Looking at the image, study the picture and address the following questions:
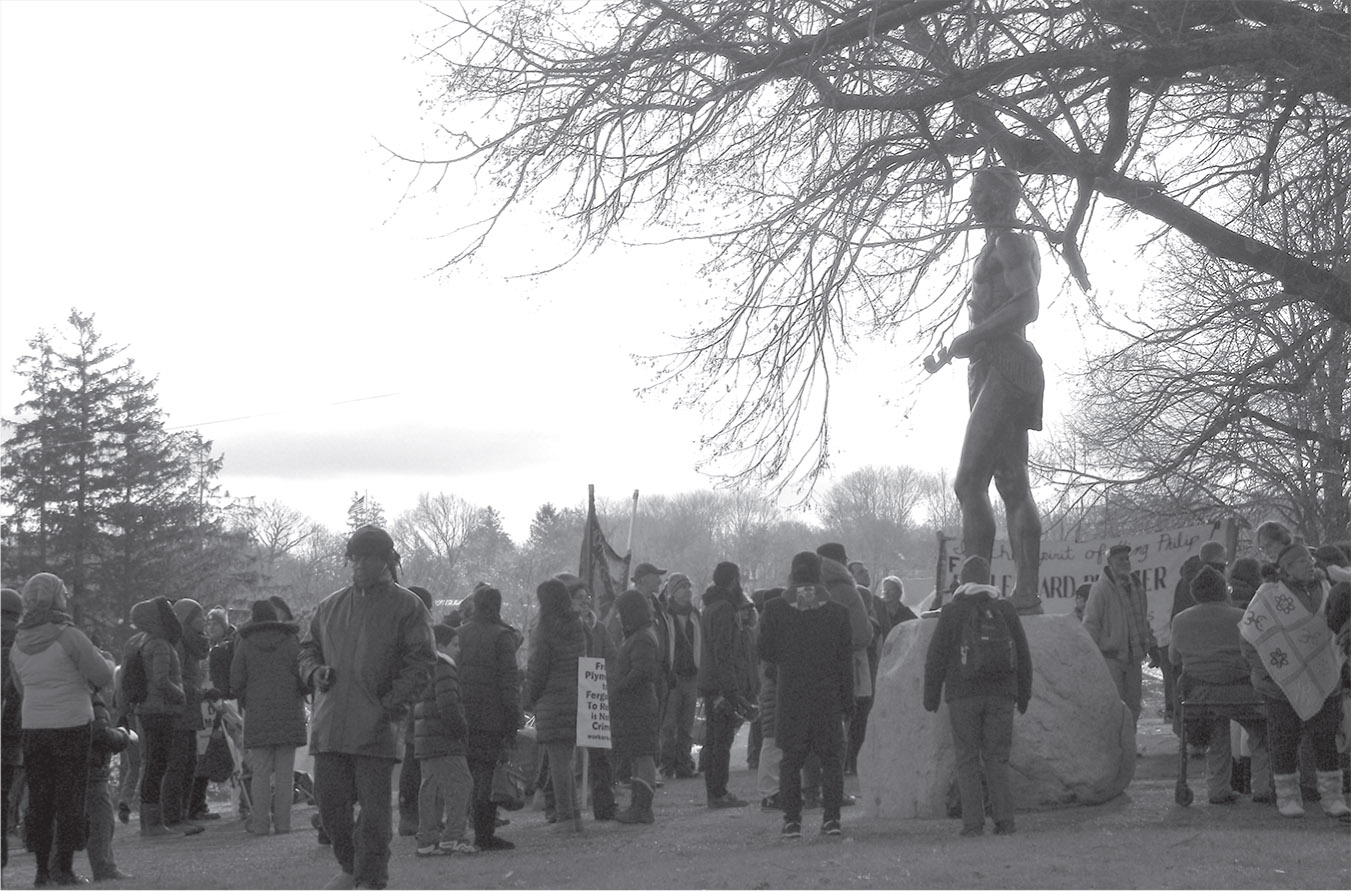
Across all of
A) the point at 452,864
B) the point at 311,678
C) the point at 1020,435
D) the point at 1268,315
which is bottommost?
the point at 452,864

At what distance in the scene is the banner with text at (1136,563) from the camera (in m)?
16.2

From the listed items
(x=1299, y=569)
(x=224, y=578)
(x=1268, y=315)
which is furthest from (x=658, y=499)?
(x=1299, y=569)

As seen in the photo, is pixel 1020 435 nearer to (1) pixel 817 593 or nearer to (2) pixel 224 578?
(1) pixel 817 593

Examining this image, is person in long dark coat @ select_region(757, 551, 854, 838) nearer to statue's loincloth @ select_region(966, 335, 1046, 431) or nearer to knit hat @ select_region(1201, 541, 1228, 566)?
statue's loincloth @ select_region(966, 335, 1046, 431)

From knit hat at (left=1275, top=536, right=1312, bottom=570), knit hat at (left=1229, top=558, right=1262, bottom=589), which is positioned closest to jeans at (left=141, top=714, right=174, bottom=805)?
knit hat at (left=1229, top=558, right=1262, bottom=589)

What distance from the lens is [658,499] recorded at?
103062 millimetres

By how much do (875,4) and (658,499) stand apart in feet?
302

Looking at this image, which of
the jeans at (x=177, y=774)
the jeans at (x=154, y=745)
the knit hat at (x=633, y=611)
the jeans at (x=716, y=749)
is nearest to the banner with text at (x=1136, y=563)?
the jeans at (x=716, y=749)

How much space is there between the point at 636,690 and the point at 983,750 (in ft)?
11.8

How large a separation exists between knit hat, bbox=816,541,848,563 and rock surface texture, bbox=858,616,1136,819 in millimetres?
1243

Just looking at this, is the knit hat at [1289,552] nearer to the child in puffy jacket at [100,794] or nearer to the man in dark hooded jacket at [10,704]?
the child in puffy jacket at [100,794]

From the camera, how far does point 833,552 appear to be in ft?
42.0

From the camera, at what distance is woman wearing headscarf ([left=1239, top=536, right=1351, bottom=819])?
10578mm

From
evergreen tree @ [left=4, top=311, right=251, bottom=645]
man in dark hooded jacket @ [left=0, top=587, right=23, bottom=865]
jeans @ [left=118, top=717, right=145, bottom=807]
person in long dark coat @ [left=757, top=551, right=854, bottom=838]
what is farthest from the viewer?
evergreen tree @ [left=4, top=311, right=251, bottom=645]
